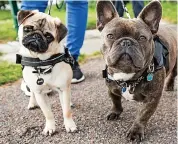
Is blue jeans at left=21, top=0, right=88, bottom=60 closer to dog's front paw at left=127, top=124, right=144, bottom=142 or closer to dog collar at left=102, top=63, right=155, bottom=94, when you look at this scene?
dog collar at left=102, top=63, right=155, bottom=94

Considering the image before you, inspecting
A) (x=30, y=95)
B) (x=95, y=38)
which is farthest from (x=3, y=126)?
(x=95, y=38)

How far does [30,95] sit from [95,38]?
2.71m

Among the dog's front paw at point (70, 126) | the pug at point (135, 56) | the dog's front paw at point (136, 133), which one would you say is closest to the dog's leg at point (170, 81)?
the pug at point (135, 56)

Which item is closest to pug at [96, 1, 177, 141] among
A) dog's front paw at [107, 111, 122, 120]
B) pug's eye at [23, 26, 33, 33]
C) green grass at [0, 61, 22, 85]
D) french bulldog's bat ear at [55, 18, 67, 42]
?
dog's front paw at [107, 111, 122, 120]

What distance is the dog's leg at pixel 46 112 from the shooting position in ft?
10.1

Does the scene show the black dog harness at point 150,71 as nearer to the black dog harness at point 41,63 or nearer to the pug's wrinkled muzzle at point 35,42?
the black dog harness at point 41,63

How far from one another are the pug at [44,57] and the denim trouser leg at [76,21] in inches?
40.3

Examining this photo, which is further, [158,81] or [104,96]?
[104,96]

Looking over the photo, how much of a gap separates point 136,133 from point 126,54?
0.75 metres

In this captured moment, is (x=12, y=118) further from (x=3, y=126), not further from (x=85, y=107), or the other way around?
(x=85, y=107)

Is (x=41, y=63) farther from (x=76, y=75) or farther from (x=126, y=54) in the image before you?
(x=76, y=75)

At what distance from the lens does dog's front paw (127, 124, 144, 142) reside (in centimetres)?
302

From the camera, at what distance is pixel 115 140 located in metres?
3.03

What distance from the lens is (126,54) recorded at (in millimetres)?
2609
